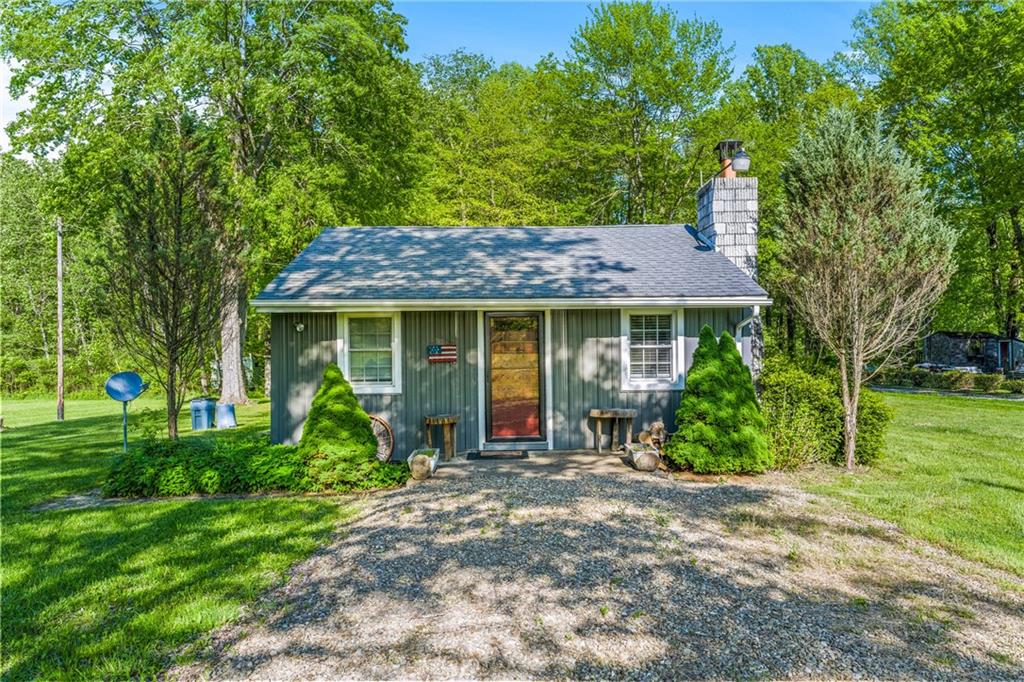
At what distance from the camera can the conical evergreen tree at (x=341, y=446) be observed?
6781 mm

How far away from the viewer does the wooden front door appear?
8.87m

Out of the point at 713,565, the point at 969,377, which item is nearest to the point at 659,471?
the point at 713,565

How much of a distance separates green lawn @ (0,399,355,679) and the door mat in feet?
8.24

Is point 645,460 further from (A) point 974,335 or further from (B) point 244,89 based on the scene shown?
(A) point 974,335

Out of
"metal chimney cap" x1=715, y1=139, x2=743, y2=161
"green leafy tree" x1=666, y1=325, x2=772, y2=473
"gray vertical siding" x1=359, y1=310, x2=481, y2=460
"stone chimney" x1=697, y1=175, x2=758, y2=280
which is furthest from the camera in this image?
"metal chimney cap" x1=715, y1=139, x2=743, y2=161

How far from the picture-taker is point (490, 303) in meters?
8.20

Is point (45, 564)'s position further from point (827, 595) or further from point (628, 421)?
point (628, 421)

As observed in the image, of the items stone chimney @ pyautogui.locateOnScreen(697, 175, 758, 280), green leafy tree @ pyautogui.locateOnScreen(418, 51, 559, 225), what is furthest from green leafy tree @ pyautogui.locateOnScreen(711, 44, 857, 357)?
green leafy tree @ pyautogui.locateOnScreen(418, 51, 559, 225)

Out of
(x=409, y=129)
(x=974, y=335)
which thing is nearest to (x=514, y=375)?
(x=409, y=129)

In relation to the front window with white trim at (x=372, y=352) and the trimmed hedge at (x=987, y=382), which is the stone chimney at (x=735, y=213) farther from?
the trimmed hedge at (x=987, y=382)

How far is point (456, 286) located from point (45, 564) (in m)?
5.71

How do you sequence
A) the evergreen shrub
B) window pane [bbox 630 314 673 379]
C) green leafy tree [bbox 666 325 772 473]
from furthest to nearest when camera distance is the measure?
window pane [bbox 630 314 673 379] < the evergreen shrub < green leafy tree [bbox 666 325 772 473]

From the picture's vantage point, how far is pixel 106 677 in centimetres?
302

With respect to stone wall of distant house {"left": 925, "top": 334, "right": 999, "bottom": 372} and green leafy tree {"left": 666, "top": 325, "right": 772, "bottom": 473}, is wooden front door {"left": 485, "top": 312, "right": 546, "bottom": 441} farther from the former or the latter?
stone wall of distant house {"left": 925, "top": 334, "right": 999, "bottom": 372}
